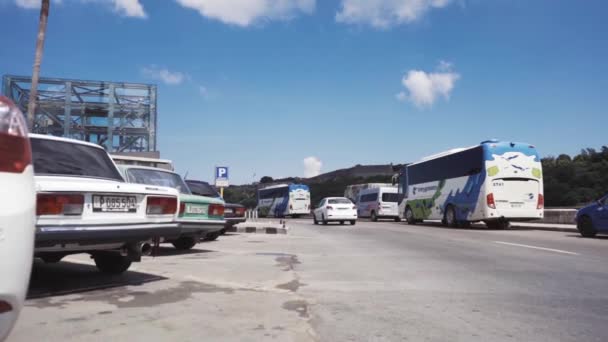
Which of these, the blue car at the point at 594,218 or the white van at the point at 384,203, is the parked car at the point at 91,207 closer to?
the blue car at the point at 594,218

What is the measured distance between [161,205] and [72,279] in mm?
1530

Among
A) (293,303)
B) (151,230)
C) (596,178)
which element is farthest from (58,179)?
(596,178)

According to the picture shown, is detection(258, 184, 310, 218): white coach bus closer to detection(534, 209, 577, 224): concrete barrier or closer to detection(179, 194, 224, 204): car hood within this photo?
detection(534, 209, 577, 224): concrete barrier

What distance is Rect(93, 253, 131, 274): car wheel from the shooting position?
22.1 feet

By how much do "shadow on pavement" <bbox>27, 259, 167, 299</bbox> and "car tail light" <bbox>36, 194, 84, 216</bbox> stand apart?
3.11 feet

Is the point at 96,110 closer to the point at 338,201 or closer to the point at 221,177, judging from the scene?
the point at 221,177

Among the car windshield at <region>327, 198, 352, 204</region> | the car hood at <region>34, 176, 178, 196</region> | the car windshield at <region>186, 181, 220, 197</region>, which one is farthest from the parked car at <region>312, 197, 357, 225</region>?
the car hood at <region>34, 176, 178, 196</region>

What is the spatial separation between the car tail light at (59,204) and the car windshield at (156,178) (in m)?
4.11

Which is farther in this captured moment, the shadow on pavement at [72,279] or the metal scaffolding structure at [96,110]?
the metal scaffolding structure at [96,110]

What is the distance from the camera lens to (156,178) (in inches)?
375

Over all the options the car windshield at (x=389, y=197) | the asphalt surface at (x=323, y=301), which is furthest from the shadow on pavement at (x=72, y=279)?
the car windshield at (x=389, y=197)

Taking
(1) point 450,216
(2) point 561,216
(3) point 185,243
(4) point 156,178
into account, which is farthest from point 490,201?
(4) point 156,178

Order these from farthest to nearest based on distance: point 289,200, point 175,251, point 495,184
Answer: point 289,200 < point 495,184 < point 175,251

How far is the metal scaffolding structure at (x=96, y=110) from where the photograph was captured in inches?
1283
